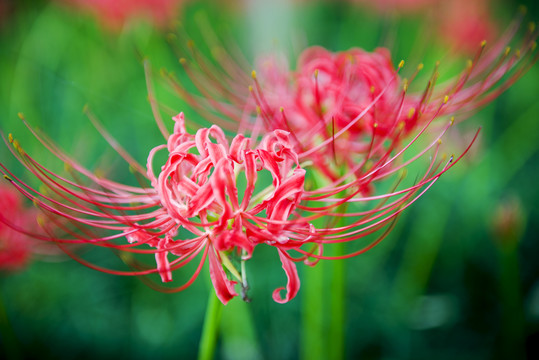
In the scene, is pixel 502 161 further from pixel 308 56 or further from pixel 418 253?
pixel 308 56

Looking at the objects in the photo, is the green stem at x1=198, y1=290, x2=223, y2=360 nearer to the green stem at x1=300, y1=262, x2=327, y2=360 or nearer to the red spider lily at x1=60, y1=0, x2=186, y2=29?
the green stem at x1=300, y1=262, x2=327, y2=360

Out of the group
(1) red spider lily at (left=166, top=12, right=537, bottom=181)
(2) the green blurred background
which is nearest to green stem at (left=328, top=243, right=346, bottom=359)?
(2) the green blurred background

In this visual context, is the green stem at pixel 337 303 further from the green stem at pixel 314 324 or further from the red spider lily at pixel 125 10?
the red spider lily at pixel 125 10

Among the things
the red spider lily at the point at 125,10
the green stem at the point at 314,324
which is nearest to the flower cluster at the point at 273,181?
the green stem at the point at 314,324

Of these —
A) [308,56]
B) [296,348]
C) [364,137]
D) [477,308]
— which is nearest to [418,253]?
[477,308]

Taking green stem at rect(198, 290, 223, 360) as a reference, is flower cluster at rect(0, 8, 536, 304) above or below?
above

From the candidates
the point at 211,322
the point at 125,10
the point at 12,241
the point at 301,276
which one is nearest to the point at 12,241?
the point at 12,241

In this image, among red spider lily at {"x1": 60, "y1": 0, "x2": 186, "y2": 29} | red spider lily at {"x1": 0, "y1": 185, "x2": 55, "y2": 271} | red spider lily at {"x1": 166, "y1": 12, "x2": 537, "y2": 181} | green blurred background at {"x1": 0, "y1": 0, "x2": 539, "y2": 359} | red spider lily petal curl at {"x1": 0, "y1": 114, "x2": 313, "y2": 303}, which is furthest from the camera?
red spider lily at {"x1": 60, "y1": 0, "x2": 186, "y2": 29}

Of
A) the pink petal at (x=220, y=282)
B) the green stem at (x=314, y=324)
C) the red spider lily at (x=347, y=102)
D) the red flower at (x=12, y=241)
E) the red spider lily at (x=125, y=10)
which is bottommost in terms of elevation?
the green stem at (x=314, y=324)
